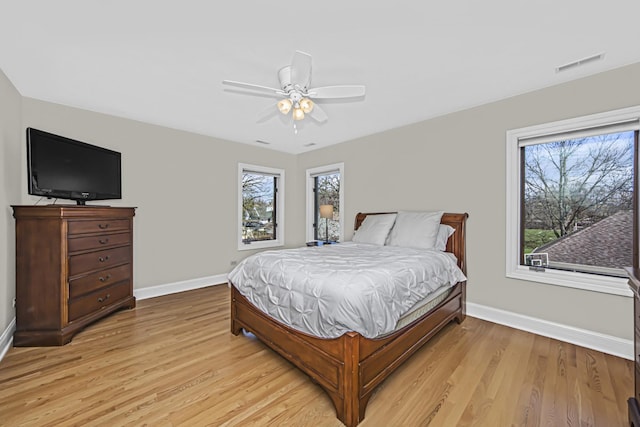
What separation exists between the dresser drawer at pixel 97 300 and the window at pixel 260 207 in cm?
186

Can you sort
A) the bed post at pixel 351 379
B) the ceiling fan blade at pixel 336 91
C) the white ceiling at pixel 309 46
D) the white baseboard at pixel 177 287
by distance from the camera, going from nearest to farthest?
the bed post at pixel 351 379, the white ceiling at pixel 309 46, the ceiling fan blade at pixel 336 91, the white baseboard at pixel 177 287

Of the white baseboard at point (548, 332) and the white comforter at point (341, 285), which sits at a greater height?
the white comforter at point (341, 285)

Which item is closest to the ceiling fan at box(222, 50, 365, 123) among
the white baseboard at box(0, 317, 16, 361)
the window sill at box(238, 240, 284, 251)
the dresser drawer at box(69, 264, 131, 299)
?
the dresser drawer at box(69, 264, 131, 299)

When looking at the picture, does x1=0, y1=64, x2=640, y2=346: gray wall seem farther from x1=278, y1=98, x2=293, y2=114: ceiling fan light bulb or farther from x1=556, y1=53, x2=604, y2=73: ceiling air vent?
x1=278, y1=98, x2=293, y2=114: ceiling fan light bulb

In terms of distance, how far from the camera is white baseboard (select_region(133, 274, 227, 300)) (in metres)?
3.63

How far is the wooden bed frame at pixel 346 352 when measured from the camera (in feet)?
5.04

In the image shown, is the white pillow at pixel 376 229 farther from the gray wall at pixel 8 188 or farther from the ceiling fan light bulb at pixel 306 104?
the gray wall at pixel 8 188

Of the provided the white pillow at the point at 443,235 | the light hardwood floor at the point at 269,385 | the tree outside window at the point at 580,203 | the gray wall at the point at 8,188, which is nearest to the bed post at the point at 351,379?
the light hardwood floor at the point at 269,385

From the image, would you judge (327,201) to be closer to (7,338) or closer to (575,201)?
(575,201)

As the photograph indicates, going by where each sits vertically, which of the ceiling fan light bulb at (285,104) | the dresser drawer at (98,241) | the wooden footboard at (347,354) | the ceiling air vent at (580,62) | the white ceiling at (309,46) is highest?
the ceiling air vent at (580,62)

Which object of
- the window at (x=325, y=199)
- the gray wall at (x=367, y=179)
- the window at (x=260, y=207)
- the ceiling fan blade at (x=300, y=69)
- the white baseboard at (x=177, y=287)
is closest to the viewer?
the ceiling fan blade at (x=300, y=69)

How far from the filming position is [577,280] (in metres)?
2.47

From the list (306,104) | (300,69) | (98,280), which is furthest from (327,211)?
(98,280)

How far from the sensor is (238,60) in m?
2.15
